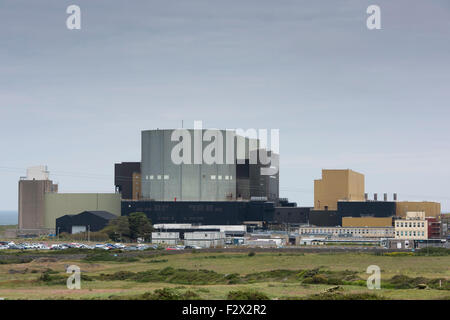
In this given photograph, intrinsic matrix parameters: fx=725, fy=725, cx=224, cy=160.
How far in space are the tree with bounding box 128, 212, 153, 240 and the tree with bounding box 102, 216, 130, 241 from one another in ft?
3.55

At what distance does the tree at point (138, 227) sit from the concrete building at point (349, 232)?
39.4 metres

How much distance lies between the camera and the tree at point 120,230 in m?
173

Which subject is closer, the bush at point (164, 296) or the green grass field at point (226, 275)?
the bush at point (164, 296)

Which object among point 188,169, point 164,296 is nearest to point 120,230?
point 188,169

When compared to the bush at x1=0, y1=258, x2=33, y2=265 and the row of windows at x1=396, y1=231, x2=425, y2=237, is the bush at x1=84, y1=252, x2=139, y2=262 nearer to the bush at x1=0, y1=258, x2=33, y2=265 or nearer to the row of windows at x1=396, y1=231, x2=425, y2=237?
the bush at x1=0, y1=258, x2=33, y2=265

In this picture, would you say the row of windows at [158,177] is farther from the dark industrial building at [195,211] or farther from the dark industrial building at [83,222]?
the dark industrial building at [83,222]

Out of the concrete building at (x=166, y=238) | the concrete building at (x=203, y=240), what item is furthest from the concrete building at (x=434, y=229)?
the concrete building at (x=166, y=238)

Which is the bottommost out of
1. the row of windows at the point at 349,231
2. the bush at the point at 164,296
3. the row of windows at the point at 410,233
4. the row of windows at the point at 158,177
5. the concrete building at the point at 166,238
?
the concrete building at the point at 166,238

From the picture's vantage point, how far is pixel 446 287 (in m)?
68.1

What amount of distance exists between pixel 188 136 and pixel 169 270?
3868 inches

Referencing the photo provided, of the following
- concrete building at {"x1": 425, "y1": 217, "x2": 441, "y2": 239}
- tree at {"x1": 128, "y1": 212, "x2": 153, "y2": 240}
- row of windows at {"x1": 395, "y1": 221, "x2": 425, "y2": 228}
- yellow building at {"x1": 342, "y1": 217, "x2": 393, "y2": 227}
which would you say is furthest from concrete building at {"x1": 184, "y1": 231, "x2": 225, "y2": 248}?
concrete building at {"x1": 425, "y1": 217, "x2": 441, "y2": 239}

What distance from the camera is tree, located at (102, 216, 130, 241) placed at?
173 m
